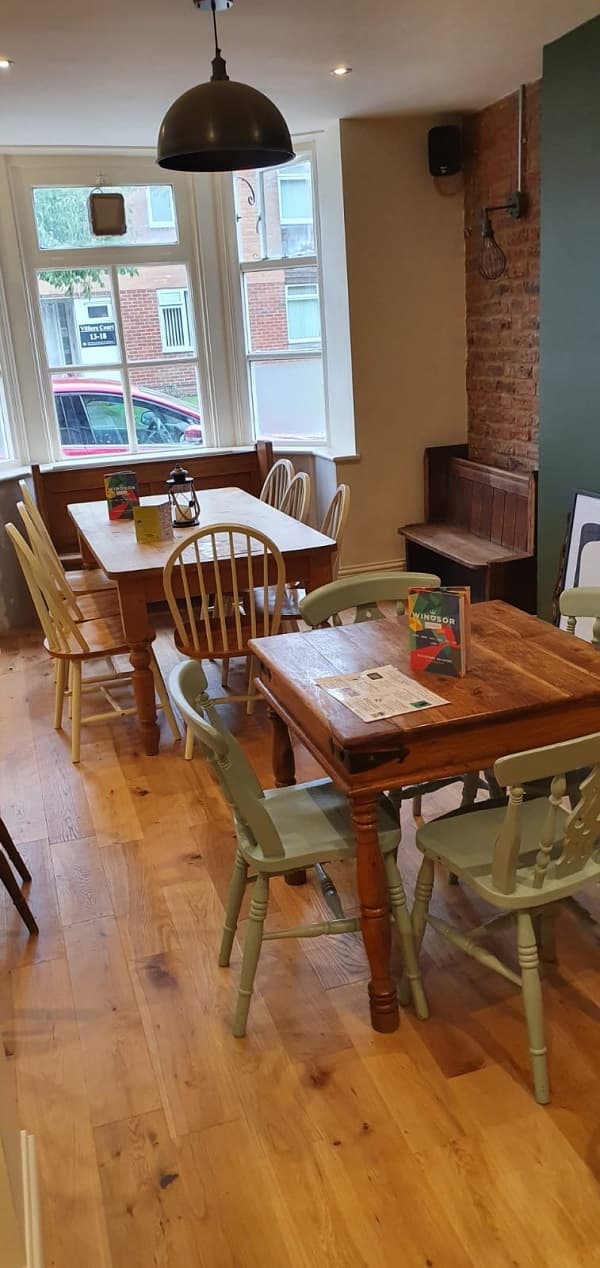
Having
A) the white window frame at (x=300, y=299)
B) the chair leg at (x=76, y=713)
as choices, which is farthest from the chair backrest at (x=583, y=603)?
the white window frame at (x=300, y=299)

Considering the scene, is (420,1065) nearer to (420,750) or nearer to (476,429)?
(420,750)

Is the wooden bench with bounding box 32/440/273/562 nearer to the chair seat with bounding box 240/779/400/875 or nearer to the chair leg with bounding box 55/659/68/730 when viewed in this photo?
the chair leg with bounding box 55/659/68/730

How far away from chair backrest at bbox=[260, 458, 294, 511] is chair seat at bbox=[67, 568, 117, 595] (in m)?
0.92

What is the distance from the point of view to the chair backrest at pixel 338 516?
373 cm

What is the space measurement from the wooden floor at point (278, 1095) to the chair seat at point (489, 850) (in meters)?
0.27

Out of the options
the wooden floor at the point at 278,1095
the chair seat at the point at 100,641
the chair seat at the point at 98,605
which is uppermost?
the chair seat at the point at 98,605

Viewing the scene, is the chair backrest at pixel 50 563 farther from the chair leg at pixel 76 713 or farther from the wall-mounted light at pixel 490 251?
the wall-mounted light at pixel 490 251

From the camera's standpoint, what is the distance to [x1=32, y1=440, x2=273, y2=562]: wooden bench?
5.25 metres

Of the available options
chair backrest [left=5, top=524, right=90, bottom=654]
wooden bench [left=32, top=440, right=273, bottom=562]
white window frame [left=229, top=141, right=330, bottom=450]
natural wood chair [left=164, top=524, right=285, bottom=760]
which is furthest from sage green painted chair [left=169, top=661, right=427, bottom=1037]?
white window frame [left=229, top=141, right=330, bottom=450]

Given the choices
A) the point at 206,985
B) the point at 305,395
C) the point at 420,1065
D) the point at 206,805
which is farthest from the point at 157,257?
the point at 420,1065

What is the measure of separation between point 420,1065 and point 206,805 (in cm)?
130

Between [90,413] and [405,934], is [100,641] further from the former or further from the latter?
[90,413]

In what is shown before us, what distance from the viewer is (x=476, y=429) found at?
528 centimetres

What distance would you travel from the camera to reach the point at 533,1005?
181 cm
